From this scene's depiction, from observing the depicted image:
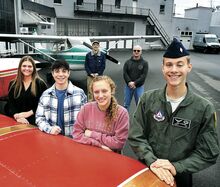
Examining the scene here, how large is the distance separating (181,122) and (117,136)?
673 mm

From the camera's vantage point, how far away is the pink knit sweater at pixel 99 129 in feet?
6.81

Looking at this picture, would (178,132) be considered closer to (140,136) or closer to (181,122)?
(181,122)

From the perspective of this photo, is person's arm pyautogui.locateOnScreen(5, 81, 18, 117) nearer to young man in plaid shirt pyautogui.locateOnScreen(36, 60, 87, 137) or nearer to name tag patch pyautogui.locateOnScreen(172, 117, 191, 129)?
young man in plaid shirt pyautogui.locateOnScreen(36, 60, 87, 137)

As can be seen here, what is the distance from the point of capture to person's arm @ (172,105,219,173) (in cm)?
156

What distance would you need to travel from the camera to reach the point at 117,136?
2092 mm

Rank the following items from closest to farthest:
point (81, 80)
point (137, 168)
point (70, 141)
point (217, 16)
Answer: point (137, 168) < point (70, 141) < point (81, 80) < point (217, 16)

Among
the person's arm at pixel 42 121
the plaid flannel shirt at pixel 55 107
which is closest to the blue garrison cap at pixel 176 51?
the plaid flannel shirt at pixel 55 107

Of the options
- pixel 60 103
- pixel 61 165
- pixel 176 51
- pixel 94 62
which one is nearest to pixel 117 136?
pixel 61 165

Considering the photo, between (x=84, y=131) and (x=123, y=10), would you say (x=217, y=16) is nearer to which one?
(x=123, y=10)

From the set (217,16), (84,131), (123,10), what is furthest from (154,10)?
(84,131)

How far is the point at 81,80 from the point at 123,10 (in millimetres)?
23636

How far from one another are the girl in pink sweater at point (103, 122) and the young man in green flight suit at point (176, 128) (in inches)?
14.5

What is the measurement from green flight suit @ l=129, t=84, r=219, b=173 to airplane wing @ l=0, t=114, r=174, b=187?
174 millimetres

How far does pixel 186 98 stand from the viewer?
160 centimetres
